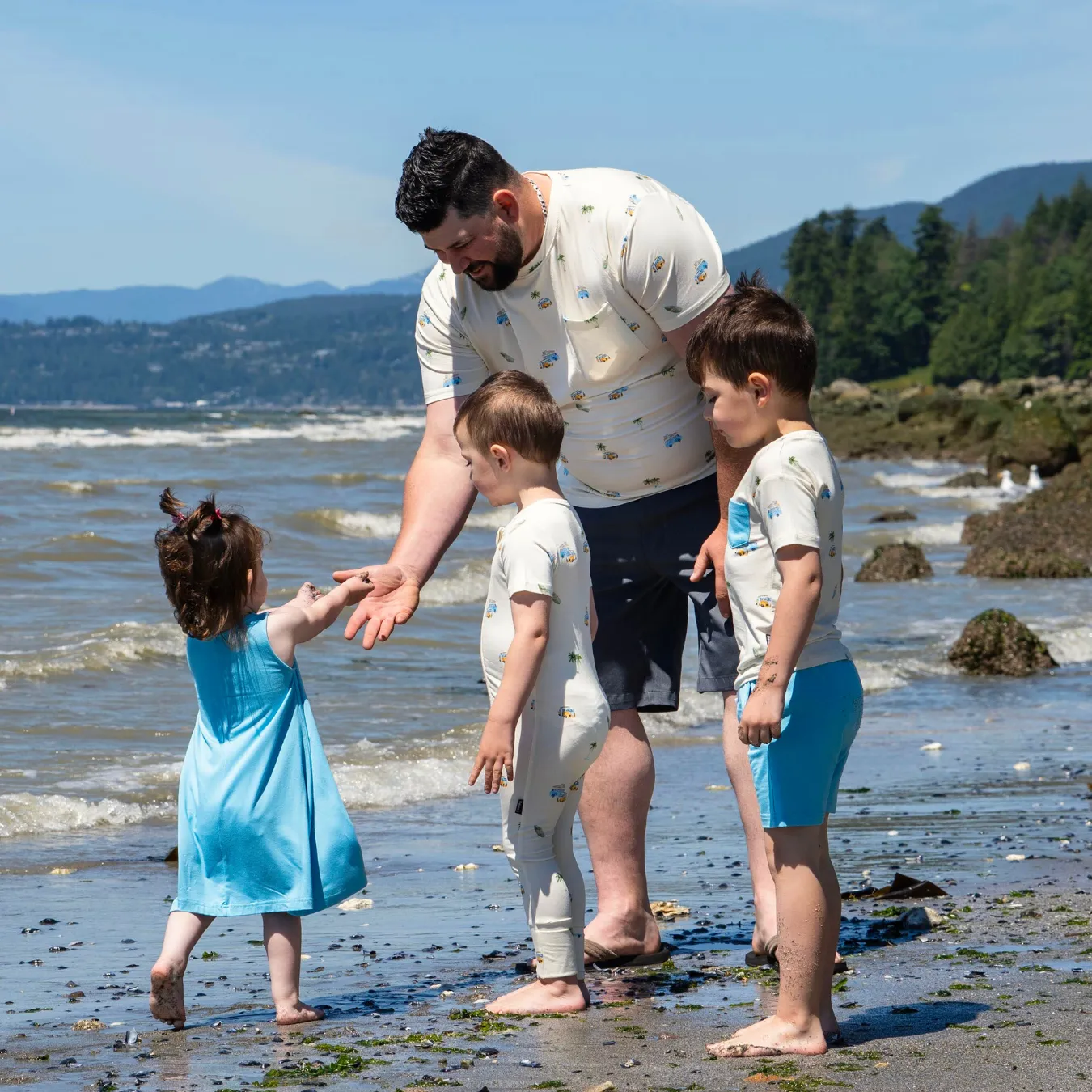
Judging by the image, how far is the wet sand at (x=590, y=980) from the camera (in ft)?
10.1

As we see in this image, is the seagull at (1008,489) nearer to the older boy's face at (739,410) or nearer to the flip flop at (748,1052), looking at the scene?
the older boy's face at (739,410)

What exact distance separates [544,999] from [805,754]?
35.1 inches

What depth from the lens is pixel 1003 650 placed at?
32.7 ft

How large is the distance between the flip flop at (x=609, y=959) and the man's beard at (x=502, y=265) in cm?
172

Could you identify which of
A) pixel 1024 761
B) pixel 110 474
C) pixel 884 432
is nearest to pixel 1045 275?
pixel 884 432

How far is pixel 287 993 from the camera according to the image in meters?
3.60

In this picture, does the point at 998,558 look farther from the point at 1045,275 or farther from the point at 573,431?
the point at 1045,275

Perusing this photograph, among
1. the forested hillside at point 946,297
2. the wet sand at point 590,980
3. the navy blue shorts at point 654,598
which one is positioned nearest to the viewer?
the wet sand at point 590,980

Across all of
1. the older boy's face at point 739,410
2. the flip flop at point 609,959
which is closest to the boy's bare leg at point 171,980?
the flip flop at point 609,959

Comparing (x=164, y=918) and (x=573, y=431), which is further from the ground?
(x=573, y=431)

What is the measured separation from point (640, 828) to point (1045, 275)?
382 feet

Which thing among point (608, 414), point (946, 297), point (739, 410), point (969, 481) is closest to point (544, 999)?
point (739, 410)

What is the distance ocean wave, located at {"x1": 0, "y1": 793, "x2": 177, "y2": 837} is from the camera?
6109mm

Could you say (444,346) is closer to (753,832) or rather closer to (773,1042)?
(753,832)
